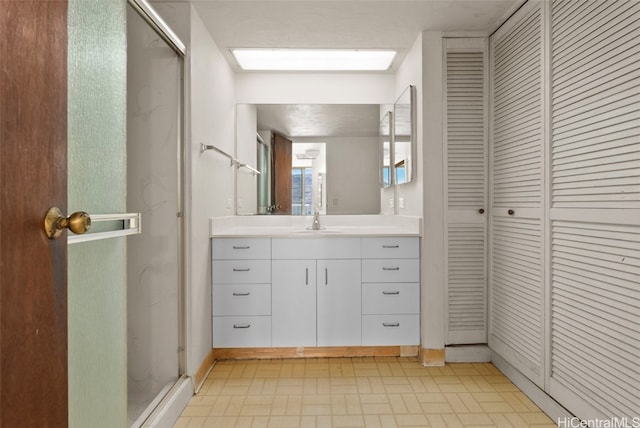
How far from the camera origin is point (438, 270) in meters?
2.62

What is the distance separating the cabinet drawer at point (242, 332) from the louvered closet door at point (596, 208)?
161 cm

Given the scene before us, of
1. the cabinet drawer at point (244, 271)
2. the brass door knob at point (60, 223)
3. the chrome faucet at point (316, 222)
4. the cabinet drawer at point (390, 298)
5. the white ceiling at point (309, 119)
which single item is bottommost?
the cabinet drawer at point (390, 298)

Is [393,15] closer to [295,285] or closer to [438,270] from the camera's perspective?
[438,270]

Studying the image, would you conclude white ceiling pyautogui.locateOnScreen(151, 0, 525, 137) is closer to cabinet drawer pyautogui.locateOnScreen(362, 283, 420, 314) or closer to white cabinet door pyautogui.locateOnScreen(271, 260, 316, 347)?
white cabinet door pyautogui.locateOnScreen(271, 260, 316, 347)

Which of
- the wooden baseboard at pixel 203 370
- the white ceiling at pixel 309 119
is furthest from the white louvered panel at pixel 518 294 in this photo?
the wooden baseboard at pixel 203 370

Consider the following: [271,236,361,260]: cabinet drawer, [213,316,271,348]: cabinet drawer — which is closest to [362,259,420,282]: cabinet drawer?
[271,236,361,260]: cabinet drawer

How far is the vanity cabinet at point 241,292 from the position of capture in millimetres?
2633

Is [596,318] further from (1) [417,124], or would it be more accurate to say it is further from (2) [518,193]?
(1) [417,124]

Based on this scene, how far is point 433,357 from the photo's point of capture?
2.59 m

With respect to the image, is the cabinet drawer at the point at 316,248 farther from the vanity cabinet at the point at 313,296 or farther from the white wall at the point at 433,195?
the white wall at the point at 433,195

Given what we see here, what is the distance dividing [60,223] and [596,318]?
1.83m

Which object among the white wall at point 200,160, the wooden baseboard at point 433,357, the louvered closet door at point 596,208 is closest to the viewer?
the louvered closet door at point 596,208

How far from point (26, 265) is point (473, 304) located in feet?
8.27

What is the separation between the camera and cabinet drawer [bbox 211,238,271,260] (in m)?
2.64
